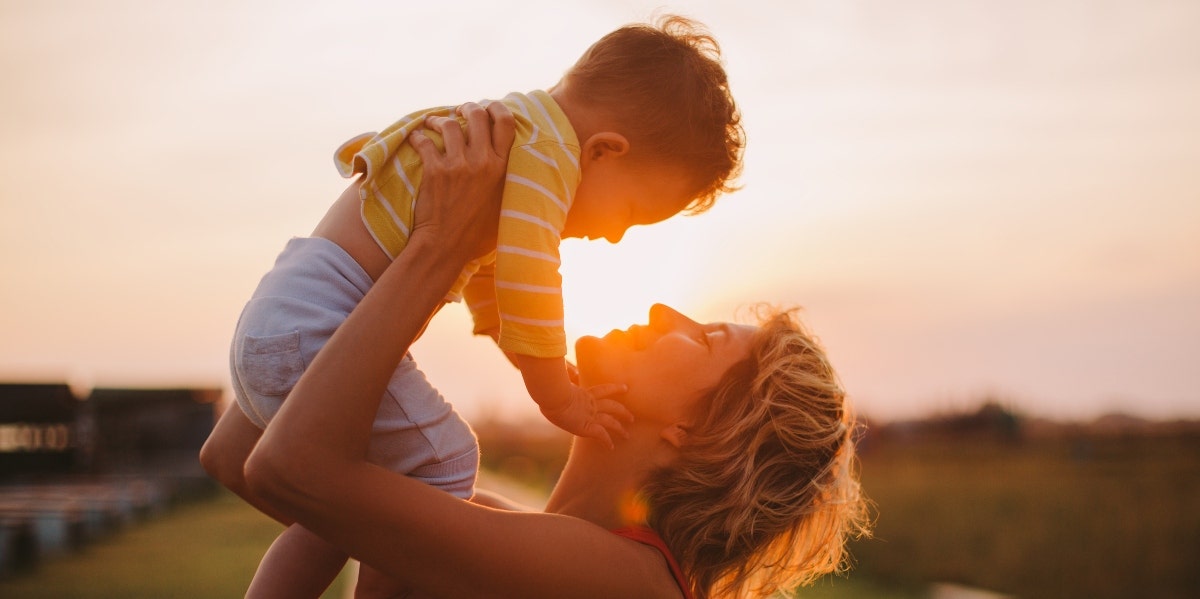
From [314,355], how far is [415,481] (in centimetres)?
35

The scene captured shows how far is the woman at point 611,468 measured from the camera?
5.64 ft

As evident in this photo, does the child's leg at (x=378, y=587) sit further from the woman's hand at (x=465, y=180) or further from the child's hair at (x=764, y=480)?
the woman's hand at (x=465, y=180)

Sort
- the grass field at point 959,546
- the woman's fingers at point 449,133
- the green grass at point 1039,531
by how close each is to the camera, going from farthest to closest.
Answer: the green grass at point 1039,531 < the grass field at point 959,546 < the woman's fingers at point 449,133

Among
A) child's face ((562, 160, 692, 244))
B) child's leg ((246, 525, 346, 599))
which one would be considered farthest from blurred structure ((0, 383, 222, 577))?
child's face ((562, 160, 692, 244))

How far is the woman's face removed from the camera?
107 inches

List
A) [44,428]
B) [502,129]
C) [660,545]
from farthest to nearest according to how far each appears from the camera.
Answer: [44,428] → [660,545] → [502,129]

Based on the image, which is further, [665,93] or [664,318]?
[664,318]

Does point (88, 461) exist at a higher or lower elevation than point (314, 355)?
lower

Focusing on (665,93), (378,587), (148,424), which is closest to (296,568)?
Answer: (378,587)

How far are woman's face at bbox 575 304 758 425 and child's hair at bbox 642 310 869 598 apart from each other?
7 centimetres

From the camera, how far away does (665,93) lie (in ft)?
→ 8.20

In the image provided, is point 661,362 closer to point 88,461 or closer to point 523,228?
point 523,228

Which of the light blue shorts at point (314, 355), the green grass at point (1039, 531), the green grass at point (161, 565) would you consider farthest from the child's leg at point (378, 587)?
the green grass at point (1039, 531)

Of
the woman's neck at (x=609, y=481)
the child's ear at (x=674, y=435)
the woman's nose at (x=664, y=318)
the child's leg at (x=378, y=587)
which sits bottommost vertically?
the child's leg at (x=378, y=587)
